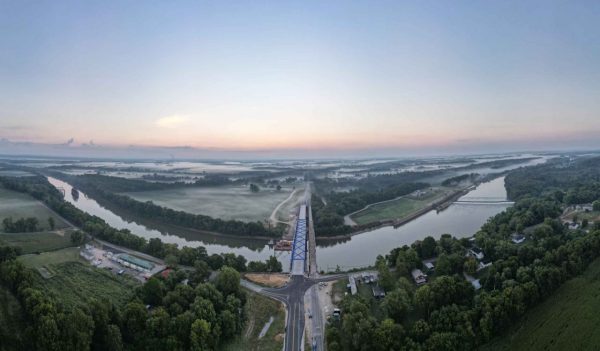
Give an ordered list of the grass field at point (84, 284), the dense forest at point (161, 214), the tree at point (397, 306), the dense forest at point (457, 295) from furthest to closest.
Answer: the dense forest at point (161, 214) → the grass field at point (84, 284) → the tree at point (397, 306) → the dense forest at point (457, 295)

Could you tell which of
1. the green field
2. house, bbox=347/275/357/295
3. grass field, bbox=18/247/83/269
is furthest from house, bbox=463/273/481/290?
grass field, bbox=18/247/83/269

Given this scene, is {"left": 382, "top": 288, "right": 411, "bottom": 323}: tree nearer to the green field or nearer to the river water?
the river water

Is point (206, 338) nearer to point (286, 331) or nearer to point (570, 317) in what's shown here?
point (286, 331)

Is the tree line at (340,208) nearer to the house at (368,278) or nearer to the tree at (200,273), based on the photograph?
the house at (368,278)

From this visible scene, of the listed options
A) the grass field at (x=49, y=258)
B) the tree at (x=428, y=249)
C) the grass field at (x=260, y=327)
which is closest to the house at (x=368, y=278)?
the tree at (x=428, y=249)

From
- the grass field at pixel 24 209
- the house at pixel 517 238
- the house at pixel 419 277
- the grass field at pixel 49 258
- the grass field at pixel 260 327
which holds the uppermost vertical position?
the grass field at pixel 24 209

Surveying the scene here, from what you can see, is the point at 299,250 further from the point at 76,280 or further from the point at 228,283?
the point at 76,280

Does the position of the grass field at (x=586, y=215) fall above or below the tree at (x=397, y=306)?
above

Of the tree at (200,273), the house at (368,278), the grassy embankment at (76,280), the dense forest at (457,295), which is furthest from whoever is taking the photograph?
the house at (368,278)
